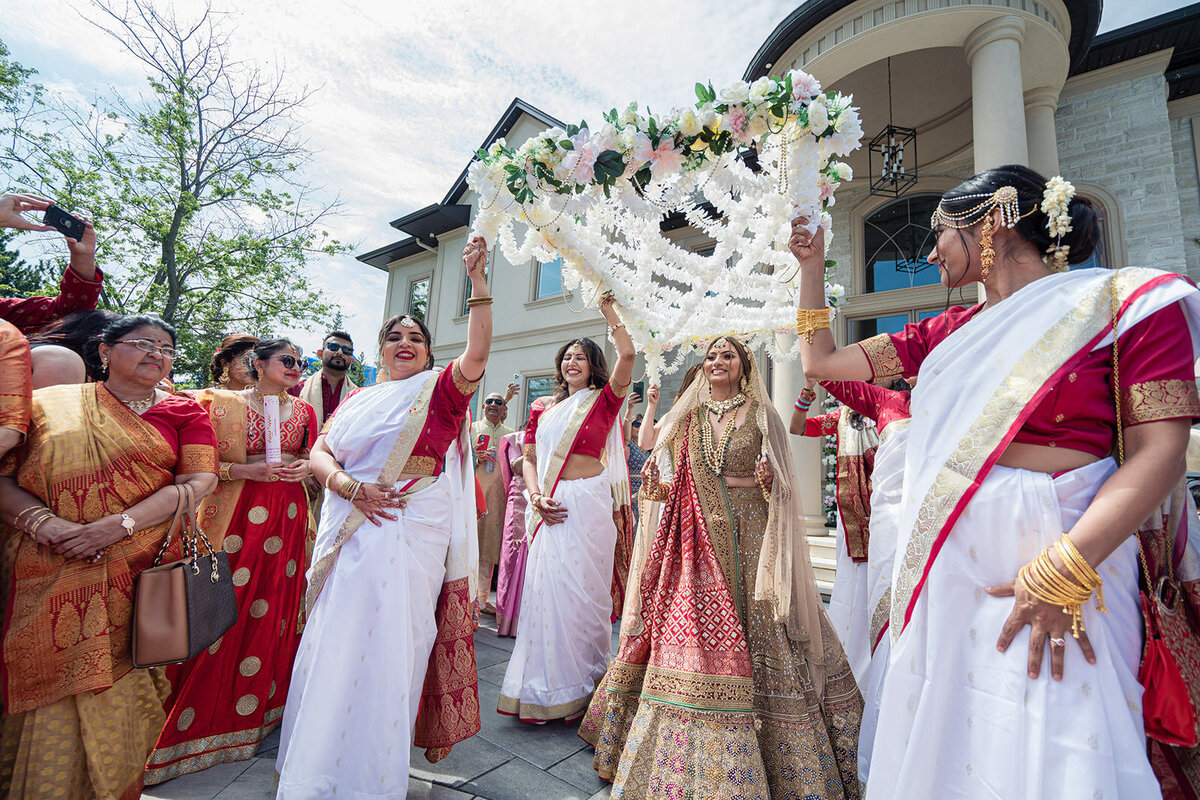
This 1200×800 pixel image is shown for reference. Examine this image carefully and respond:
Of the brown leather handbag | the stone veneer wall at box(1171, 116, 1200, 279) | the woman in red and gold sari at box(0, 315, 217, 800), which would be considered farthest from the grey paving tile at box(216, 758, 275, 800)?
the stone veneer wall at box(1171, 116, 1200, 279)

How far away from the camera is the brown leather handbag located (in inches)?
84.2

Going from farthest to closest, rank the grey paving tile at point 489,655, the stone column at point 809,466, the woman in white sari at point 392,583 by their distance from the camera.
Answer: the stone column at point 809,466, the grey paving tile at point 489,655, the woman in white sari at point 392,583

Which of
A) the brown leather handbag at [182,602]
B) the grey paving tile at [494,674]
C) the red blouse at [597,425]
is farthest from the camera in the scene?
the grey paving tile at [494,674]

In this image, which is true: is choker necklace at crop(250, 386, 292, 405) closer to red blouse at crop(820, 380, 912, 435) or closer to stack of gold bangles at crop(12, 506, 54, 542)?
stack of gold bangles at crop(12, 506, 54, 542)

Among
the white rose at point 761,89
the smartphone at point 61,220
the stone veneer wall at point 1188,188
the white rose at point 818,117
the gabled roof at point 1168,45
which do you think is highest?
→ the gabled roof at point 1168,45

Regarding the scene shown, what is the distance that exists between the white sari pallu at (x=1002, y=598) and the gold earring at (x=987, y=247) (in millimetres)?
126

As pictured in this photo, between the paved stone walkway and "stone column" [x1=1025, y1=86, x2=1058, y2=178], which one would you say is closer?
the paved stone walkway

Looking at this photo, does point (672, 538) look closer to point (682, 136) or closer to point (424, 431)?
point (424, 431)

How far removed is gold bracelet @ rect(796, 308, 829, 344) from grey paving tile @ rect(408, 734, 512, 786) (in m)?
2.38

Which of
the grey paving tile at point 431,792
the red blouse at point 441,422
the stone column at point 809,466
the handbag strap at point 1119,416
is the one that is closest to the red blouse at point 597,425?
the red blouse at point 441,422

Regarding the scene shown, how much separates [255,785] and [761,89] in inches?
140

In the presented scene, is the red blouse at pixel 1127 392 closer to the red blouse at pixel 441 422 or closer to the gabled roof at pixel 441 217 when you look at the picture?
the red blouse at pixel 441 422

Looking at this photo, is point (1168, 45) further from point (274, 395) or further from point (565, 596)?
point (274, 395)

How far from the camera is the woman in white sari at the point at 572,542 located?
327 cm
